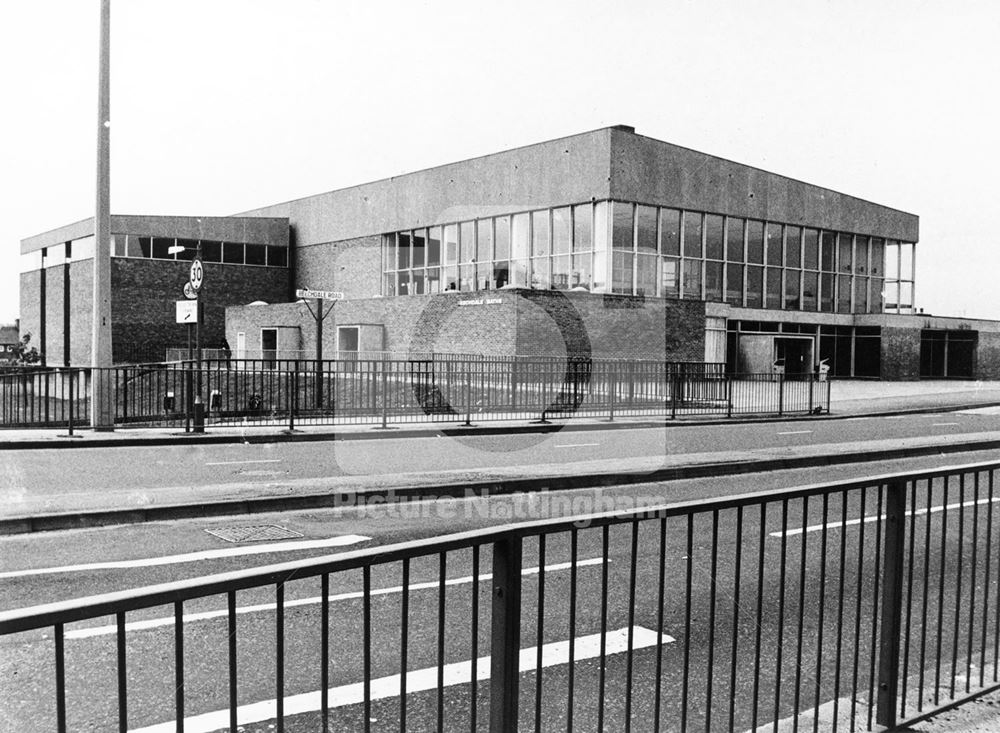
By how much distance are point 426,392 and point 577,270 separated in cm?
1925

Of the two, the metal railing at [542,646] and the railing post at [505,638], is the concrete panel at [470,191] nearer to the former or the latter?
the metal railing at [542,646]

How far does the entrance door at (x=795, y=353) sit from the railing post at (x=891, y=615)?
4171 cm

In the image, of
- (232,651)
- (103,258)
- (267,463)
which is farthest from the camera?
(103,258)

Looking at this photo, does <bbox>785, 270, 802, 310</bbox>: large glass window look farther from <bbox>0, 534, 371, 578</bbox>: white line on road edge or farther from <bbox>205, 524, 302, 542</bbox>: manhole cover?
<bbox>0, 534, 371, 578</bbox>: white line on road edge

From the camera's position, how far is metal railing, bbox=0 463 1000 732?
120 inches

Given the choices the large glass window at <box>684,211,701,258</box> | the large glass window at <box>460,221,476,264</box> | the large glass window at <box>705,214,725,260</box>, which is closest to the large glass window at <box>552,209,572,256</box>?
the large glass window at <box>460,221,476,264</box>

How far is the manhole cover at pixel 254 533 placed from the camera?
834 cm

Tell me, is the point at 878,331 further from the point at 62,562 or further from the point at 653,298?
the point at 62,562

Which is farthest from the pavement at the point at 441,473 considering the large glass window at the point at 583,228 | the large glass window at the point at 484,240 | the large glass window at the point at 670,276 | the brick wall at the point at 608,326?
the large glass window at the point at 484,240

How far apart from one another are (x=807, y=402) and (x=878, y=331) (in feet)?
82.3

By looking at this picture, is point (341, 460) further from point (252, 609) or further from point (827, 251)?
point (827, 251)

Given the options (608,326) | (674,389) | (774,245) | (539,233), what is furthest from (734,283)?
(674,389)

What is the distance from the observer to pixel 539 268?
40.5m

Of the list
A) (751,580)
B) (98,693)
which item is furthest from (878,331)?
(98,693)
